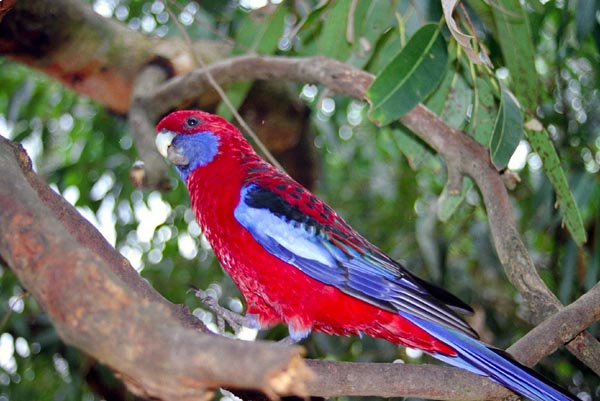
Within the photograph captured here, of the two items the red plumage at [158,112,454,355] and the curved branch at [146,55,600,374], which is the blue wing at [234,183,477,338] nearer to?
the red plumage at [158,112,454,355]

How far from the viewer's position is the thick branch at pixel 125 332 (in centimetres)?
76

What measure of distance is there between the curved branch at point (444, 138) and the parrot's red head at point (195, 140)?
1.27 ft

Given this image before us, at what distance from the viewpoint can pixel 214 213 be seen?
189cm

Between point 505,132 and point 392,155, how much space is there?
1.81 meters

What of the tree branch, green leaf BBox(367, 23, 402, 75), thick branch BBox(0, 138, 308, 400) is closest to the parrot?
green leaf BBox(367, 23, 402, 75)

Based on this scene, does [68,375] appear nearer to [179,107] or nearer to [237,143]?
[179,107]

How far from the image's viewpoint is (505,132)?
6.15 feet

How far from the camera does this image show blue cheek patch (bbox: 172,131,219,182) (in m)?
2.07

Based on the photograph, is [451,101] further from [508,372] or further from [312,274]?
[508,372]

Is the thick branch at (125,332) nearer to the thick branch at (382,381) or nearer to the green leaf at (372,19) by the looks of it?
the thick branch at (382,381)

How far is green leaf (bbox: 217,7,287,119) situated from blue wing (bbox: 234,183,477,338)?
89 cm

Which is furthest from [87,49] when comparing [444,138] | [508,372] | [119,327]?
[119,327]

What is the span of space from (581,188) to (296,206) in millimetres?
1374

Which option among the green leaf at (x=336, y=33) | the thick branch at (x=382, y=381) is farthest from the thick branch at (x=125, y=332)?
the green leaf at (x=336, y=33)
